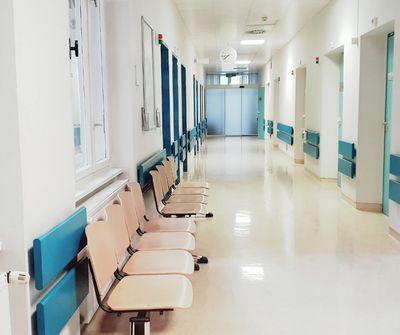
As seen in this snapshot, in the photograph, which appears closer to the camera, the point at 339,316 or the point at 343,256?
the point at 339,316

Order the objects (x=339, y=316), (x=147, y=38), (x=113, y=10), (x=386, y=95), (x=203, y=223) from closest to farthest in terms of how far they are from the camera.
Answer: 1. (x=339, y=316)
2. (x=113, y=10)
3. (x=147, y=38)
4. (x=203, y=223)
5. (x=386, y=95)

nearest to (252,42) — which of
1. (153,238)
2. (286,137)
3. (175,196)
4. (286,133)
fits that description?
(286,133)

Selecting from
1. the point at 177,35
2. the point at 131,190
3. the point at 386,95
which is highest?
the point at 177,35

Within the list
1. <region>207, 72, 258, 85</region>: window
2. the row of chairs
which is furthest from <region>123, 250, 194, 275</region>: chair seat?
<region>207, 72, 258, 85</region>: window

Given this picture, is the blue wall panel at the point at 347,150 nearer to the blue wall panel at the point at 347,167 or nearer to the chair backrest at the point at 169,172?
the blue wall panel at the point at 347,167

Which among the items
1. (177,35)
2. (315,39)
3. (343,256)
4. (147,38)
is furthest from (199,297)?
(315,39)

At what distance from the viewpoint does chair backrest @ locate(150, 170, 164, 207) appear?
15.4ft

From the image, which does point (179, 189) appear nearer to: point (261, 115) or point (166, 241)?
point (166, 241)

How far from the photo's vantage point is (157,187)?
15.8ft

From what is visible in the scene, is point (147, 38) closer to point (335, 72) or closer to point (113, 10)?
point (113, 10)

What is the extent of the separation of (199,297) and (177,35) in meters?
6.37

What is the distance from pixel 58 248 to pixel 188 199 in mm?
3189

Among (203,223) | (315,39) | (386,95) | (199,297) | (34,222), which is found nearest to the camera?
(34,222)

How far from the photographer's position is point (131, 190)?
383 cm
